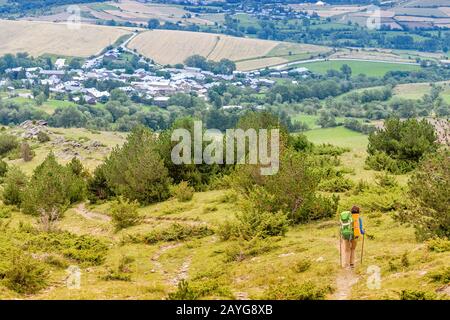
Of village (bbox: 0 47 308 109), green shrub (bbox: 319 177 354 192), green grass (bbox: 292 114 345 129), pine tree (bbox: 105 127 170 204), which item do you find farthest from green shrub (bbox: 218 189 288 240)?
village (bbox: 0 47 308 109)

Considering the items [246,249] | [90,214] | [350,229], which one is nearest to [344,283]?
[350,229]

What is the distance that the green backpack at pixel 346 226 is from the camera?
17.3 meters

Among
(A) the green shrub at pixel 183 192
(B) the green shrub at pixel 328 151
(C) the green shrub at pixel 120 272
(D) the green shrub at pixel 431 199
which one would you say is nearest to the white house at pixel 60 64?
(B) the green shrub at pixel 328 151

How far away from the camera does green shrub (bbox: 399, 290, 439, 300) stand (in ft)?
44.4

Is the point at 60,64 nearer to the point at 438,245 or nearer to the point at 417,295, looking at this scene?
the point at 438,245

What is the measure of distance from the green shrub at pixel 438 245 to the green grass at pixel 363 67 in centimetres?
15022

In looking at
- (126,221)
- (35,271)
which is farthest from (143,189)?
(35,271)

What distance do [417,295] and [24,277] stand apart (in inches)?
398

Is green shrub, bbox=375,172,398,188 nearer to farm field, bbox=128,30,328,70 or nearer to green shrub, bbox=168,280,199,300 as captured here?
green shrub, bbox=168,280,199,300

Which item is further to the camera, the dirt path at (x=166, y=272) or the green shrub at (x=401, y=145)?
the green shrub at (x=401, y=145)

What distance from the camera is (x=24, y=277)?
17.3m

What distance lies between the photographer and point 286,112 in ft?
386

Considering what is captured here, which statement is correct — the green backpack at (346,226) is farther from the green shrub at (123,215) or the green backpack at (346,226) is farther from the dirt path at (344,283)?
the green shrub at (123,215)

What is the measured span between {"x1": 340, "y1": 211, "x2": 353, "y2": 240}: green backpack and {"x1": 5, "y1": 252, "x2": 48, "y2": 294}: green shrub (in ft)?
27.2
